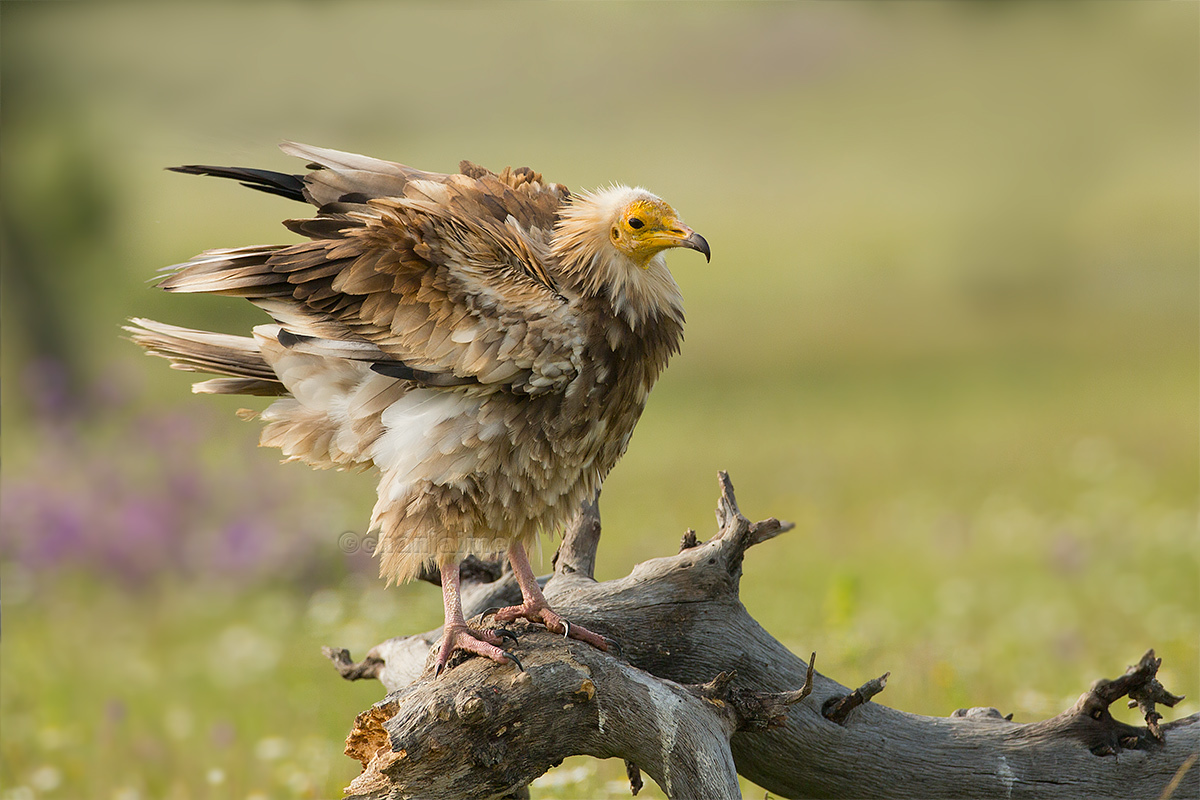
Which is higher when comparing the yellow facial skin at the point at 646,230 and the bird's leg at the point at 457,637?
the yellow facial skin at the point at 646,230

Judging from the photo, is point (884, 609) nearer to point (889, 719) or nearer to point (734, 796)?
Answer: point (889, 719)

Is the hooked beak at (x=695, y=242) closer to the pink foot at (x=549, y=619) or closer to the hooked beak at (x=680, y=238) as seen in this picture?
the hooked beak at (x=680, y=238)

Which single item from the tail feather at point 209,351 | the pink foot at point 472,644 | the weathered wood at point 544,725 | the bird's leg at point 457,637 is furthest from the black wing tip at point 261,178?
the weathered wood at point 544,725

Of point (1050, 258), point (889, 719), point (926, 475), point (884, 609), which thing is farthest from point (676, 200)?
point (889, 719)

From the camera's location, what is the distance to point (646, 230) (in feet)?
11.5

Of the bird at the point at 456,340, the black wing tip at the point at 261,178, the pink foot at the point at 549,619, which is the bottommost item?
the pink foot at the point at 549,619

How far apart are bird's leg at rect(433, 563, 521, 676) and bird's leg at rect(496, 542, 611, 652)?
0.16m

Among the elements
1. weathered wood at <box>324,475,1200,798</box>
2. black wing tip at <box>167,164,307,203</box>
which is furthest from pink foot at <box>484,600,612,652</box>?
black wing tip at <box>167,164,307,203</box>

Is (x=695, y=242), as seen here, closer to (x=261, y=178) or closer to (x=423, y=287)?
(x=423, y=287)

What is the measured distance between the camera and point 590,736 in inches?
134

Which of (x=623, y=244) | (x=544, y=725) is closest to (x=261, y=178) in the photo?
(x=623, y=244)

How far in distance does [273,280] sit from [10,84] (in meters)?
10.0

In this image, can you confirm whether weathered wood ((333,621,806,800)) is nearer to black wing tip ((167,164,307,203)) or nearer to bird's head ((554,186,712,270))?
bird's head ((554,186,712,270))

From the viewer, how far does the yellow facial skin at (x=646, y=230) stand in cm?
347
